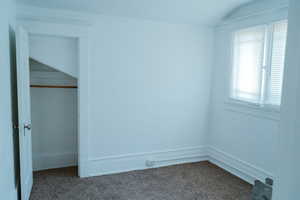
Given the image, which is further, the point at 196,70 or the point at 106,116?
the point at 196,70

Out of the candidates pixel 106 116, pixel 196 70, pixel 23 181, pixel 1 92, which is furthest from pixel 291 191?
pixel 196 70

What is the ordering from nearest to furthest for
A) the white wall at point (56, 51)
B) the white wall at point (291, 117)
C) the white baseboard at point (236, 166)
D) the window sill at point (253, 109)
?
the white wall at point (291, 117), the window sill at point (253, 109), the white wall at point (56, 51), the white baseboard at point (236, 166)

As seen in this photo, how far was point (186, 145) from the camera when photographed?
12.7 feet

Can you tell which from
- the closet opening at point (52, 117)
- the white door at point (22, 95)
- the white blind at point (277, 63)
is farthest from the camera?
the closet opening at point (52, 117)

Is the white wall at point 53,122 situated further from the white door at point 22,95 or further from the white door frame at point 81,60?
the white door at point 22,95

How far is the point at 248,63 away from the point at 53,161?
3178mm

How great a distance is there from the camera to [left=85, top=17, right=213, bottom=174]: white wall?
3215 mm

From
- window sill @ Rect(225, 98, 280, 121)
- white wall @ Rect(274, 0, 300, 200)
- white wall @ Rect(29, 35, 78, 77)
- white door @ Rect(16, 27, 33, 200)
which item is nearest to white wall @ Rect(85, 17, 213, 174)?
white wall @ Rect(29, 35, 78, 77)

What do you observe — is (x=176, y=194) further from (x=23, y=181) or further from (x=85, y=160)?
(x=23, y=181)

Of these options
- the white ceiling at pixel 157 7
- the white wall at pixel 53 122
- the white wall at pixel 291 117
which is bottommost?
the white wall at pixel 53 122

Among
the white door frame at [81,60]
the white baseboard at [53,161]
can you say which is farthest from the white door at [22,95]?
the white baseboard at [53,161]

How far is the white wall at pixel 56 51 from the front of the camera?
2.97 metres

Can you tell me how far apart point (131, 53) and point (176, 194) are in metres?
1.96

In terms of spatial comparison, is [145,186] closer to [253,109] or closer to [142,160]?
[142,160]
